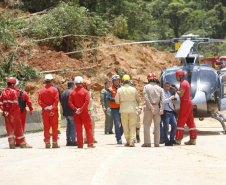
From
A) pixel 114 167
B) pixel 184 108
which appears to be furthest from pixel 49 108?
pixel 114 167

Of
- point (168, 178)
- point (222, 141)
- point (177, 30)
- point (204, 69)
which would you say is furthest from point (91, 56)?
point (177, 30)

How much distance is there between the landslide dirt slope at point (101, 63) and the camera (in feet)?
103

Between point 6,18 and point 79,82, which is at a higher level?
point 6,18

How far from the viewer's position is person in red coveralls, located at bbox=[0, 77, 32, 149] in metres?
14.0

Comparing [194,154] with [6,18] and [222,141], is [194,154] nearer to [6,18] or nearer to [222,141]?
[222,141]

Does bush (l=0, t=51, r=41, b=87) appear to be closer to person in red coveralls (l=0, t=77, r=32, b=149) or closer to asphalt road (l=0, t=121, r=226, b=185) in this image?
person in red coveralls (l=0, t=77, r=32, b=149)

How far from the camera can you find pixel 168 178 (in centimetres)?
824

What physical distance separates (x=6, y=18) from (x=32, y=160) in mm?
19636

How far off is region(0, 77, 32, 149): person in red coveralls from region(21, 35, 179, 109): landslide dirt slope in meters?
13.0

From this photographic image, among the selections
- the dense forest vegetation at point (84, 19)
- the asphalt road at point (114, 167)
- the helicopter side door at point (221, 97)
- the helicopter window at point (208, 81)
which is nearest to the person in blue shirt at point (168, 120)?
the asphalt road at point (114, 167)

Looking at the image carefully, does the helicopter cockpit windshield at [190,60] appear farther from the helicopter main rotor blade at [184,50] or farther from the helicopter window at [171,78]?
the helicopter window at [171,78]

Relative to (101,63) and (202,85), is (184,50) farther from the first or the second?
(101,63)

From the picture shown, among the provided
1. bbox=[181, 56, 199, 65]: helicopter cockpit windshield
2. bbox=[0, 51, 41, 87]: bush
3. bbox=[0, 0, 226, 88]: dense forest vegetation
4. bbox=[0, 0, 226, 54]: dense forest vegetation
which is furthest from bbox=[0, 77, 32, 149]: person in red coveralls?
bbox=[0, 0, 226, 54]: dense forest vegetation

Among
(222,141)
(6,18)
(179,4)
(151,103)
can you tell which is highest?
(179,4)
